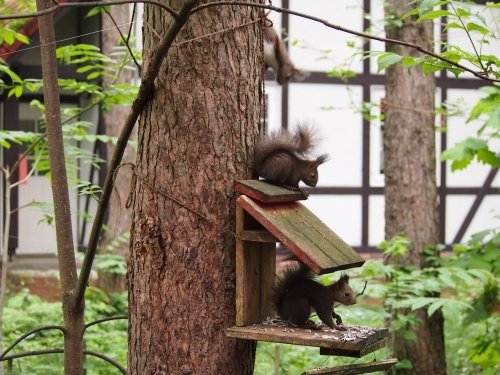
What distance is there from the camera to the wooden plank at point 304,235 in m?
2.73

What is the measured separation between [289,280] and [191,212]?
43 cm

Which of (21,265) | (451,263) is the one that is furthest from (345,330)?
(21,265)

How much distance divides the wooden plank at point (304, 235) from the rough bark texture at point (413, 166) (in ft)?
14.0

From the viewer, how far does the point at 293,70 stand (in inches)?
381

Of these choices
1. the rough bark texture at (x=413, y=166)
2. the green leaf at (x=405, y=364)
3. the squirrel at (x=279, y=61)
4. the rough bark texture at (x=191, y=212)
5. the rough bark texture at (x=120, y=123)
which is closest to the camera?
the rough bark texture at (x=191, y=212)

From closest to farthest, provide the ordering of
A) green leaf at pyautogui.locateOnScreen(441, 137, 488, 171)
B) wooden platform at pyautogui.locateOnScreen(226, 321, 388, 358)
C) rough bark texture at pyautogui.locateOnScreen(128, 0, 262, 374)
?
wooden platform at pyautogui.locateOnScreen(226, 321, 388, 358) < rough bark texture at pyautogui.locateOnScreen(128, 0, 262, 374) < green leaf at pyautogui.locateOnScreen(441, 137, 488, 171)

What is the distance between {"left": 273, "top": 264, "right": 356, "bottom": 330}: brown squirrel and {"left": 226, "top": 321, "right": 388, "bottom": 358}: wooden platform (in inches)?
1.7

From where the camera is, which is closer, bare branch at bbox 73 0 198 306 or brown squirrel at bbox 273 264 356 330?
bare branch at bbox 73 0 198 306

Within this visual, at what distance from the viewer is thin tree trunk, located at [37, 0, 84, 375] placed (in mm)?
3453

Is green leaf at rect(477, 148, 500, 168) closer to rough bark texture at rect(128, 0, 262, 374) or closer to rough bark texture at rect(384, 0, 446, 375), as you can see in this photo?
rough bark texture at rect(384, 0, 446, 375)

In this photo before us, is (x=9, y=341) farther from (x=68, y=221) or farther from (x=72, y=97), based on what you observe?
(x=72, y=97)

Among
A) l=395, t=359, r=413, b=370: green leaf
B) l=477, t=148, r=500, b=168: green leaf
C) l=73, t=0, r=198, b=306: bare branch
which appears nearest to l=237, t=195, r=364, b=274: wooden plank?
l=73, t=0, r=198, b=306: bare branch

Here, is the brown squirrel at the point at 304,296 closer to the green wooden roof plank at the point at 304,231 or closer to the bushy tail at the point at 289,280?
the bushy tail at the point at 289,280

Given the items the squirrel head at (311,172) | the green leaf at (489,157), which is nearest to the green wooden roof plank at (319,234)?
the squirrel head at (311,172)
